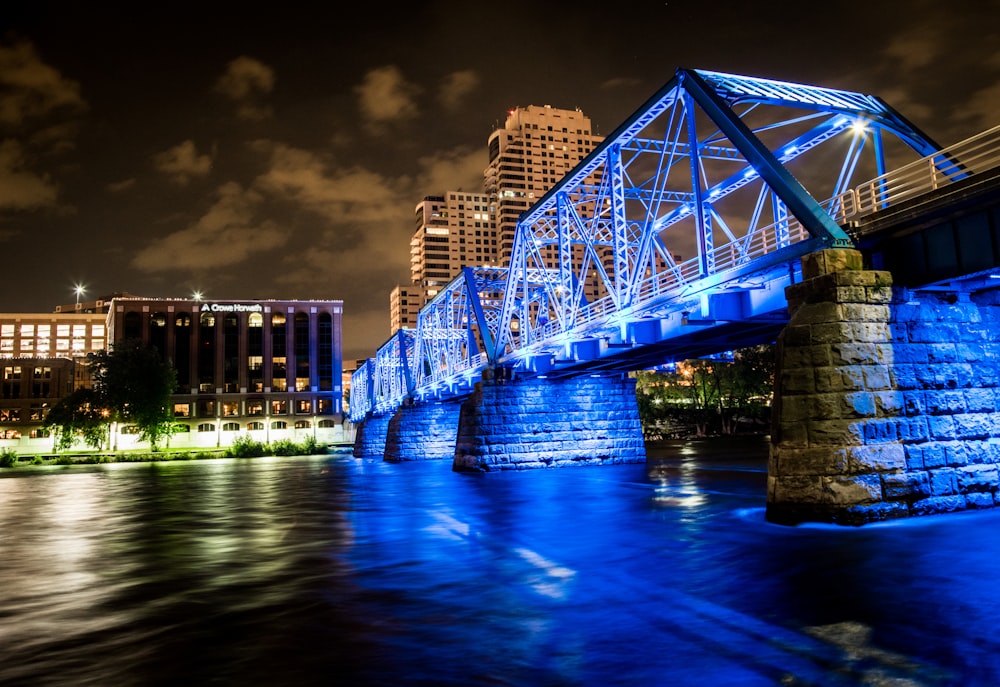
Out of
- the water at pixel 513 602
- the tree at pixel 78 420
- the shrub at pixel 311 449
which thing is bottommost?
the water at pixel 513 602

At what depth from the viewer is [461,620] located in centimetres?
989

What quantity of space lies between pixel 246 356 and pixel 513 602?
459 feet

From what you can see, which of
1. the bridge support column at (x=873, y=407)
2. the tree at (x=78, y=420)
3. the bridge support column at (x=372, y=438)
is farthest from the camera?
the tree at (x=78, y=420)

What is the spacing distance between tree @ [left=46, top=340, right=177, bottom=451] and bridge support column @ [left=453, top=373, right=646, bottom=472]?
71.5 meters

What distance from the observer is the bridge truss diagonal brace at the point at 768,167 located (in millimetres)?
17453

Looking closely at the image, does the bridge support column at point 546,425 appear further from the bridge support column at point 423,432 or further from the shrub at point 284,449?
the shrub at point 284,449

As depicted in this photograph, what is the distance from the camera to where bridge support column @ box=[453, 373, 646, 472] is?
42.0 m

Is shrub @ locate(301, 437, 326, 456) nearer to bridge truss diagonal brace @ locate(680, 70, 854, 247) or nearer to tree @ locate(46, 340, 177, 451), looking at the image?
tree @ locate(46, 340, 177, 451)

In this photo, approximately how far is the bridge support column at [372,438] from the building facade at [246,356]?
4238 centimetres

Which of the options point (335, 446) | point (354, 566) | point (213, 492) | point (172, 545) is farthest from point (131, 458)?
point (354, 566)

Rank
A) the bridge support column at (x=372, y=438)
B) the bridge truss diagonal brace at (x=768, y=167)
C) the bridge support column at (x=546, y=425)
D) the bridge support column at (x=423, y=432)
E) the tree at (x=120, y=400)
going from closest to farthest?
the bridge truss diagonal brace at (x=768, y=167) < the bridge support column at (x=546, y=425) < the bridge support column at (x=423, y=432) < the bridge support column at (x=372, y=438) < the tree at (x=120, y=400)

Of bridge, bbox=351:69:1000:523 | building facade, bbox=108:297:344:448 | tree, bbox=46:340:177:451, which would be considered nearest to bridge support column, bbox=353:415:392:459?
tree, bbox=46:340:177:451

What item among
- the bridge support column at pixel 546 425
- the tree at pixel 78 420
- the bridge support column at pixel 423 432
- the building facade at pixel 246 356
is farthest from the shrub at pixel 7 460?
the bridge support column at pixel 546 425

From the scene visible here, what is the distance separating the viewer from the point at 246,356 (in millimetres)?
142375
